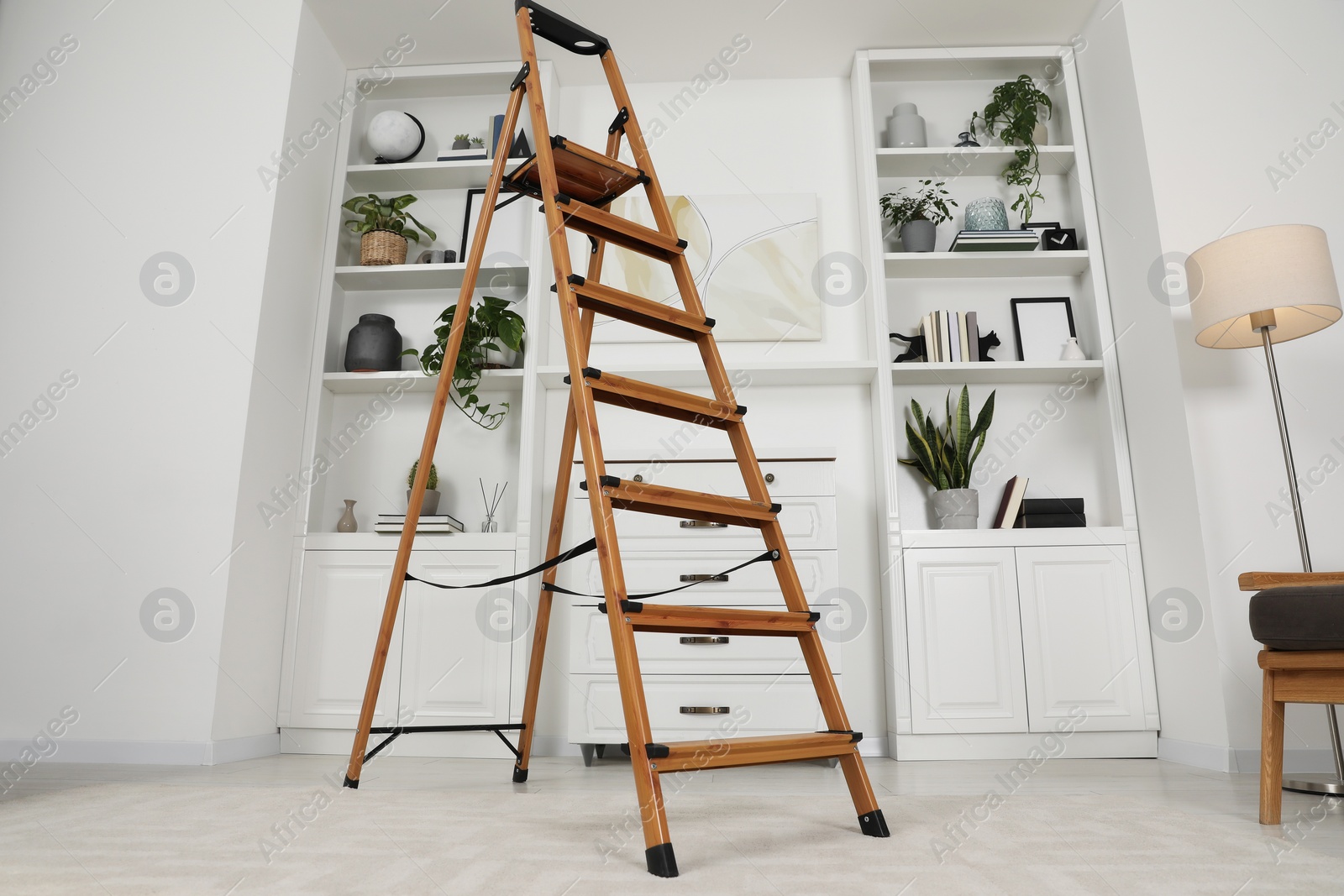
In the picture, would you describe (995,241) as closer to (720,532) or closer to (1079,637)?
(1079,637)

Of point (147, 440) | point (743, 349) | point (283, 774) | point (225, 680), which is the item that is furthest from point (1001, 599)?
point (147, 440)

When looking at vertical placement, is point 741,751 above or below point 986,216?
below

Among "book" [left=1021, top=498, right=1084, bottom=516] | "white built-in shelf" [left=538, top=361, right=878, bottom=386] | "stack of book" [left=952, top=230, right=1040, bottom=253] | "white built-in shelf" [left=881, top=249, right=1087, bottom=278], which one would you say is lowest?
"book" [left=1021, top=498, right=1084, bottom=516]

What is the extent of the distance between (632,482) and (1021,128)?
8.76 feet

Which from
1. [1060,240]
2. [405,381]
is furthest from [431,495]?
[1060,240]

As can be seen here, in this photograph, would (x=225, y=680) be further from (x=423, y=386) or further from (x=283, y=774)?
(x=423, y=386)

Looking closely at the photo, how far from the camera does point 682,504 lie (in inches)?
58.0

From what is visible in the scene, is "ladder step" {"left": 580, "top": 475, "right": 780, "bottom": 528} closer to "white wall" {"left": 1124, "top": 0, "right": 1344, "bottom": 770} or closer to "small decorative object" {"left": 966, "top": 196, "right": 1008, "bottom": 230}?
"white wall" {"left": 1124, "top": 0, "right": 1344, "bottom": 770}

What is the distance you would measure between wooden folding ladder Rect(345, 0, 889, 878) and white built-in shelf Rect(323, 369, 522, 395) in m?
1.15

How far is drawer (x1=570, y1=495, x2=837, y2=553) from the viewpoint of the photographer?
2.63m

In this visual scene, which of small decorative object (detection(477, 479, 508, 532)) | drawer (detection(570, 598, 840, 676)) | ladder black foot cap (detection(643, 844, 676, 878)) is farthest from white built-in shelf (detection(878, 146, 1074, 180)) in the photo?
ladder black foot cap (detection(643, 844, 676, 878))

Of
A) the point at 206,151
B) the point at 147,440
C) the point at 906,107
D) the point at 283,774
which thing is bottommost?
the point at 283,774

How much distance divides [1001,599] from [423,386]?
231 centimetres

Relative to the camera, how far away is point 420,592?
9.27ft
